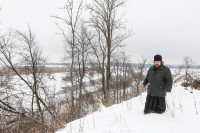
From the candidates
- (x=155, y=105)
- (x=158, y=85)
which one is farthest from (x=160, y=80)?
(x=155, y=105)

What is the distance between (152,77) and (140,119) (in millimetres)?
1170

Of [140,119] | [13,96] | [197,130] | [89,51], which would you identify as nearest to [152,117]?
[140,119]

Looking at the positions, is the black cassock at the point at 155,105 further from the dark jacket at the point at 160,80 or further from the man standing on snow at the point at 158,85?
the dark jacket at the point at 160,80

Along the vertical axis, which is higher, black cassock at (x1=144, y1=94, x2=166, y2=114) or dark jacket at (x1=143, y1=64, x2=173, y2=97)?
dark jacket at (x1=143, y1=64, x2=173, y2=97)

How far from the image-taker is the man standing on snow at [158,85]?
396cm

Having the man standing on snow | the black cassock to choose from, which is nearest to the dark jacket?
the man standing on snow

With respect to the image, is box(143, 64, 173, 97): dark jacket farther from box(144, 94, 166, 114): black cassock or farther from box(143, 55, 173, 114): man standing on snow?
box(144, 94, 166, 114): black cassock

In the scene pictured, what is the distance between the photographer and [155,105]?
13.5 feet

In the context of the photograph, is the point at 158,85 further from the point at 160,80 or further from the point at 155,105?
the point at 155,105

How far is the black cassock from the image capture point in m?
4.04

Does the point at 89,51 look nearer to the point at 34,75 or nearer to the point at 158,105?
the point at 34,75

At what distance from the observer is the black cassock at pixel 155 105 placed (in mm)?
4043

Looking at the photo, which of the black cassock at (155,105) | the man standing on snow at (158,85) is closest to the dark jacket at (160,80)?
the man standing on snow at (158,85)

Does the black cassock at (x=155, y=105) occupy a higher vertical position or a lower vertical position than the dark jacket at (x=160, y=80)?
lower
